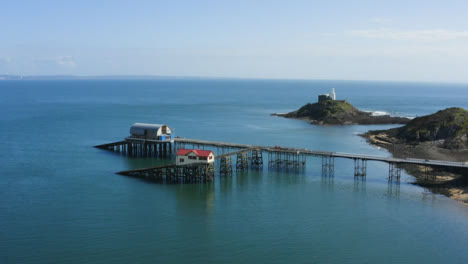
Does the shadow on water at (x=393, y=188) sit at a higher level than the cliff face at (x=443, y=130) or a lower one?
lower

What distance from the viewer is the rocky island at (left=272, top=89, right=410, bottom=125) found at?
138750mm

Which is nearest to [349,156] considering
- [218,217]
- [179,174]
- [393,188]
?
[393,188]

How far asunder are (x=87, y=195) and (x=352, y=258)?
33472 millimetres

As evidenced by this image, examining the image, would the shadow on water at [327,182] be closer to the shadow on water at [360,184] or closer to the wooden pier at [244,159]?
the wooden pier at [244,159]

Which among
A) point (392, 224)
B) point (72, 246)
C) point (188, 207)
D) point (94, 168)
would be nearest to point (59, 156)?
point (94, 168)

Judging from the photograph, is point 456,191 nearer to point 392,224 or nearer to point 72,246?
point 392,224

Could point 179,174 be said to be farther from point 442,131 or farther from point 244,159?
point 442,131

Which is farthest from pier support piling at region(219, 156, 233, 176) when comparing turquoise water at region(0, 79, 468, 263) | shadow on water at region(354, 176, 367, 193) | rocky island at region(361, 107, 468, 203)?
rocky island at region(361, 107, 468, 203)

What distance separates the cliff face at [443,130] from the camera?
291 feet

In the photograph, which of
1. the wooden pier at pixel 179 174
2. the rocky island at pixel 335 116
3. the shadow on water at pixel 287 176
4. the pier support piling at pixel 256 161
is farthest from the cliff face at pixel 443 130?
the wooden pier at pixel 179 174

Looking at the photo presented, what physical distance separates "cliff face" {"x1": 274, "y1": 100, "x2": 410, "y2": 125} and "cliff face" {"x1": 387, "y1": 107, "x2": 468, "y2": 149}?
126 ft

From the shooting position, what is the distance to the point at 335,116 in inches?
5527

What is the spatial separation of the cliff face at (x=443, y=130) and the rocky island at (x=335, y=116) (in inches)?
1516

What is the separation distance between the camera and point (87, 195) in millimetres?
55656
